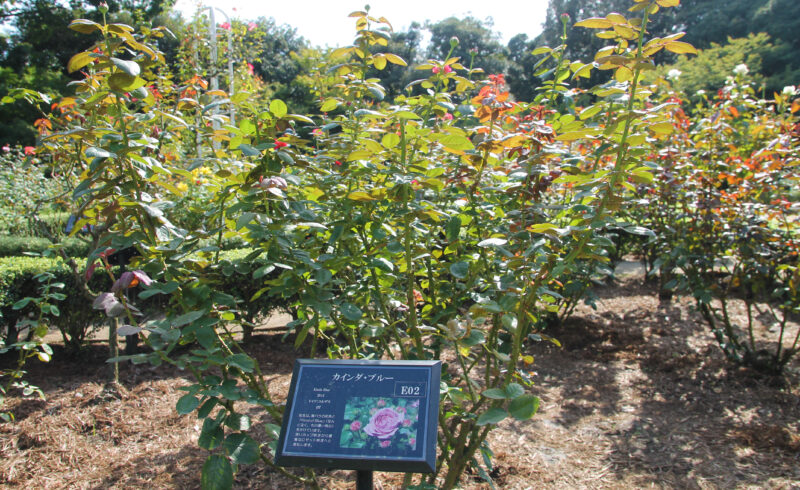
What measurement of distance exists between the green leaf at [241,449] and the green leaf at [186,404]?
18 cm

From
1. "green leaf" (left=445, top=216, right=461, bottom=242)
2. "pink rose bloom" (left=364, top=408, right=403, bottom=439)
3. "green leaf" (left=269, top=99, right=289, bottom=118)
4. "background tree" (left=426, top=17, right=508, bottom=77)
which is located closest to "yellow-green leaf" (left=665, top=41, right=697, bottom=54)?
"green leaf" (left=445, top=216, right=461, bottom=242)

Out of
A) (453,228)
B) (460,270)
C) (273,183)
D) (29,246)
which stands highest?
(273,183)

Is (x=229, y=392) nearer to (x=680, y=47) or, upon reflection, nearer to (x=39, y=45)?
(x=680, y=47)

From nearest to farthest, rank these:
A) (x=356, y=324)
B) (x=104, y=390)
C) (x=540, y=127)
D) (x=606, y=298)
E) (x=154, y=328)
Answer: (x=154, y=328) < (x=540, y=127) < (x=356, y=324) < (x=104, y=390) < (x=606, y=298)

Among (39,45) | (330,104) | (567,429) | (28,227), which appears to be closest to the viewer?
(330,104)

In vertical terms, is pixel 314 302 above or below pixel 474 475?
above

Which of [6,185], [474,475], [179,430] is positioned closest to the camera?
[474,475]

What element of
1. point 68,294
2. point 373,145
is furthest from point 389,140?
point 68,294

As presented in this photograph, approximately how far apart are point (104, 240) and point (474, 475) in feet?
6.04

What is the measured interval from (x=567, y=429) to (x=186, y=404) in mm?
2349

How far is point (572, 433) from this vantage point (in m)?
2.92

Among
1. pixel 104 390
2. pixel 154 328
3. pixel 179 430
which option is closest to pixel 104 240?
pixel 154 328

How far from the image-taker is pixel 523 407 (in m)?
1.22

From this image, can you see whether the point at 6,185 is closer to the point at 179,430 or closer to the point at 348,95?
the point at 179,430
